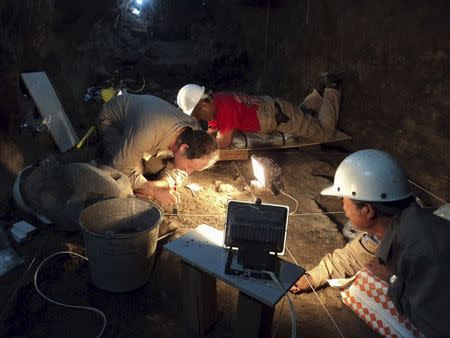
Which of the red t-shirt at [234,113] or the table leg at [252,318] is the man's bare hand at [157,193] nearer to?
the red t-shirt at [234,113]

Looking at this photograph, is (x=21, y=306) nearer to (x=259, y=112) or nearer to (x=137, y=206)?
(x=137, y=206)

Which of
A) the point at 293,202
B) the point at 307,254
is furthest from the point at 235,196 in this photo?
the point at 307,254

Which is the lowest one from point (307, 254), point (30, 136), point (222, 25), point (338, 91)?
point (307, 254)

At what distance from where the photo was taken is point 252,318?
2.23m

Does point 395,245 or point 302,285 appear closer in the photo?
point 395,245

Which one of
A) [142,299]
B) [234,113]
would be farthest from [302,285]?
[234,113]

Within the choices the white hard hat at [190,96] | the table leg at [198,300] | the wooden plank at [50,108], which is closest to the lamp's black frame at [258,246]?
the table leg at [198,300]

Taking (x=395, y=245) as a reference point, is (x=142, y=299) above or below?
below

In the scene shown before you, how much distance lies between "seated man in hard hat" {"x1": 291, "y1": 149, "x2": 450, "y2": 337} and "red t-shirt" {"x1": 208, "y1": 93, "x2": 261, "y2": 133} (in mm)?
2588

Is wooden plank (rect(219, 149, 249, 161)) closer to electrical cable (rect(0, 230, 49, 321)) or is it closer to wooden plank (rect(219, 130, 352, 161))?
wooden plank (rect(219, 130, 352, 161))

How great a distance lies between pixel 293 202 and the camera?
4656mm

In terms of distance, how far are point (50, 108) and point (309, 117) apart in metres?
4.12

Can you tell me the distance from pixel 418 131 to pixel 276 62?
4.11 metres

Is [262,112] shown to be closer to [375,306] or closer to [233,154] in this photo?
[233,154]
